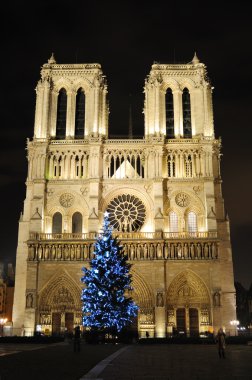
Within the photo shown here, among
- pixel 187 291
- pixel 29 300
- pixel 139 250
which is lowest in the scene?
pixel 29 300

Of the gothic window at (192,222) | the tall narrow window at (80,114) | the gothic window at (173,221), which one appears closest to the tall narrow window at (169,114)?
the gothic window at (173,221)

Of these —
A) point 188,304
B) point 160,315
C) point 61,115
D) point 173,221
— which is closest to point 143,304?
point 160,315

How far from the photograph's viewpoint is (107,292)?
34.7 metres

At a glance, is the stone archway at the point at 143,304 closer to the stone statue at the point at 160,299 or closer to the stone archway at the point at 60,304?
the stone statue at the point at 160,299

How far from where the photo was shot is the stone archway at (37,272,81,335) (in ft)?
142

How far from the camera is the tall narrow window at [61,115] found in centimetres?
5044

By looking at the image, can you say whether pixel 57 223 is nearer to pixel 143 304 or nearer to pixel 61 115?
pixel 143 304

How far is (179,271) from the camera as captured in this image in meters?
43.3

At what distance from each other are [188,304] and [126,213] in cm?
1053

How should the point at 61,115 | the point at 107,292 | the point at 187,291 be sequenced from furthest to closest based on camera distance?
the point at 61,115 < the point at 187,291 < the point at 107,292

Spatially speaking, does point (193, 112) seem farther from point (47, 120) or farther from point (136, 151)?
point (47, 120)

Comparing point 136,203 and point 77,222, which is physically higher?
point 136,203

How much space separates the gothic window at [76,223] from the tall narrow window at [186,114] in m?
14.0

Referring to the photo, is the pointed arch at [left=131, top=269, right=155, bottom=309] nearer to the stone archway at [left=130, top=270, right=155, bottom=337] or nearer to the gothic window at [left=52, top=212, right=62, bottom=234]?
the stone archway at [left=130, top=270, right=155, bottom=337]
